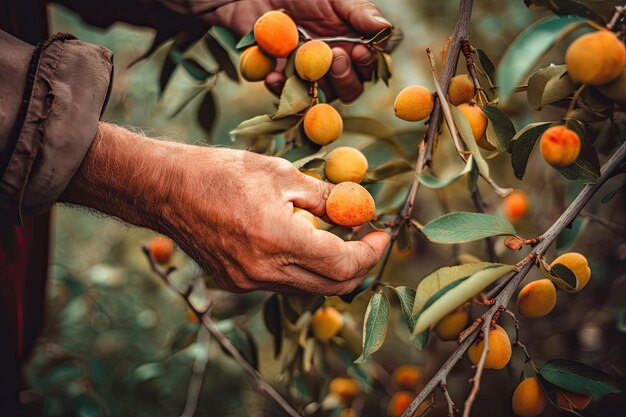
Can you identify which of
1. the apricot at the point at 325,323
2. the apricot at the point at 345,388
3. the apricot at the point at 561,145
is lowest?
the apricot at the point at 345,388

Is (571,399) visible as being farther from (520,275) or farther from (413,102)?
(413,102)

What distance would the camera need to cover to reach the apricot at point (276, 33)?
98cm

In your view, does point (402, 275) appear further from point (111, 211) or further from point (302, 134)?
point (111, 211)

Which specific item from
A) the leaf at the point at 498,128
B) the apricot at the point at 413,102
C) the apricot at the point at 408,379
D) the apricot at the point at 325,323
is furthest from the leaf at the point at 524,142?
the apricot at the point at 408,379

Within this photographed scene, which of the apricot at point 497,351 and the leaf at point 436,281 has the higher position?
the leaf at point 436,281

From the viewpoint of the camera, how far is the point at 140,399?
159cm

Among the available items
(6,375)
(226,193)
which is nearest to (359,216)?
(226,193)

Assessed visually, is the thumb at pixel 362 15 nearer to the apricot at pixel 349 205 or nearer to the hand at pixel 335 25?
the hand at pixel 335 25

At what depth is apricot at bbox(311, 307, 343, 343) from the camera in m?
1.24

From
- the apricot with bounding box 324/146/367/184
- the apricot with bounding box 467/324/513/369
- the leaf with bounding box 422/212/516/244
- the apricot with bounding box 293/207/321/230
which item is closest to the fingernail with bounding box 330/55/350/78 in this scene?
the apricot with bounding box 324/146/367/184

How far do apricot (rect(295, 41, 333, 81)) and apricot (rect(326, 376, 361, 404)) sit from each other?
0.84m

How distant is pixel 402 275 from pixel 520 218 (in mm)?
340

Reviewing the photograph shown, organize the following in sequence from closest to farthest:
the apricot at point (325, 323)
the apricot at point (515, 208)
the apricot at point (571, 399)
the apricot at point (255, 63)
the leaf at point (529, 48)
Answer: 1. the leaf at point (529, 48)
2. the apricot at point (571, 399)
3. the apricot at point (255, 63)
4. the apricot at point (325, 323)
5. the apricot at point (515, 208)

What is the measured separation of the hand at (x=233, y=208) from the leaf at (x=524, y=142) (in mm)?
224
